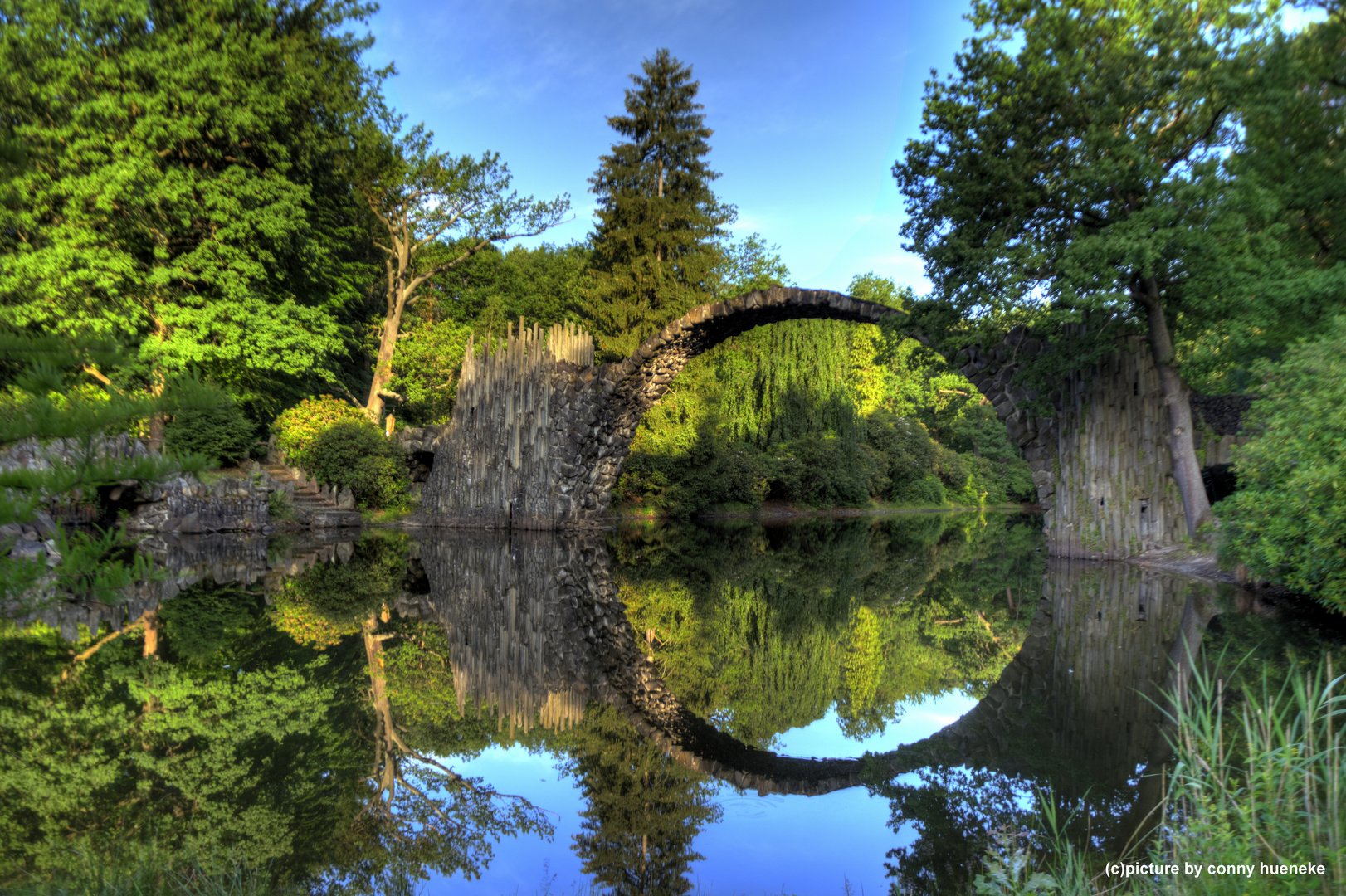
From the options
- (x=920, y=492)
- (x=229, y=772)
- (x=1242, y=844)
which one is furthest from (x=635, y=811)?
(x=920, y=492)

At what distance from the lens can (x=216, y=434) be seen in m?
16.2

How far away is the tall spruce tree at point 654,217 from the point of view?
838 inches

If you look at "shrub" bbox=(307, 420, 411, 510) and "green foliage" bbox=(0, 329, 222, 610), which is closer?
"green foliage" bbox=(0, 329, 222, 610)

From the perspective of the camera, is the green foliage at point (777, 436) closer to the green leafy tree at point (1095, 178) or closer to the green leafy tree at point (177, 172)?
the green leafy tree at point (1095, 178)

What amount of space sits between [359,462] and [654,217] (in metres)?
11.0

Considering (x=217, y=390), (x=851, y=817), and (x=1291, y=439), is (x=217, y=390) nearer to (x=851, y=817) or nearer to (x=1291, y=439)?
(x=851, y=817)

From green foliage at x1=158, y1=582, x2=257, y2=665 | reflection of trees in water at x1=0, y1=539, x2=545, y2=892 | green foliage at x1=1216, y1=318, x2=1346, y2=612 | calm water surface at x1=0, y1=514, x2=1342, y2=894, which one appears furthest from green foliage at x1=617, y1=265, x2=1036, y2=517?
reflection of trees in water at x1=0, y1=539, x2=545, y2=892

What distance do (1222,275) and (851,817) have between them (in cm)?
900

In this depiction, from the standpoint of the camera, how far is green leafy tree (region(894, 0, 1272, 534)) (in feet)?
28.8

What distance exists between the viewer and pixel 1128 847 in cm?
236

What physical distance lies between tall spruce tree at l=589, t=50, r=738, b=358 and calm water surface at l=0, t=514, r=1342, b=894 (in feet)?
→ 48.8

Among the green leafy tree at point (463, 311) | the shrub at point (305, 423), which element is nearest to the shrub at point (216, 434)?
the shrub at point (305, 423)

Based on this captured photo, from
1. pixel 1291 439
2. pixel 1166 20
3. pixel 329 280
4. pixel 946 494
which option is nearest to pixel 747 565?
pixel 1291 439

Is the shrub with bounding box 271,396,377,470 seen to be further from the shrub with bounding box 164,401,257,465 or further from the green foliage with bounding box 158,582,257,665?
the green foliage with bounding box 158,582,257,665
